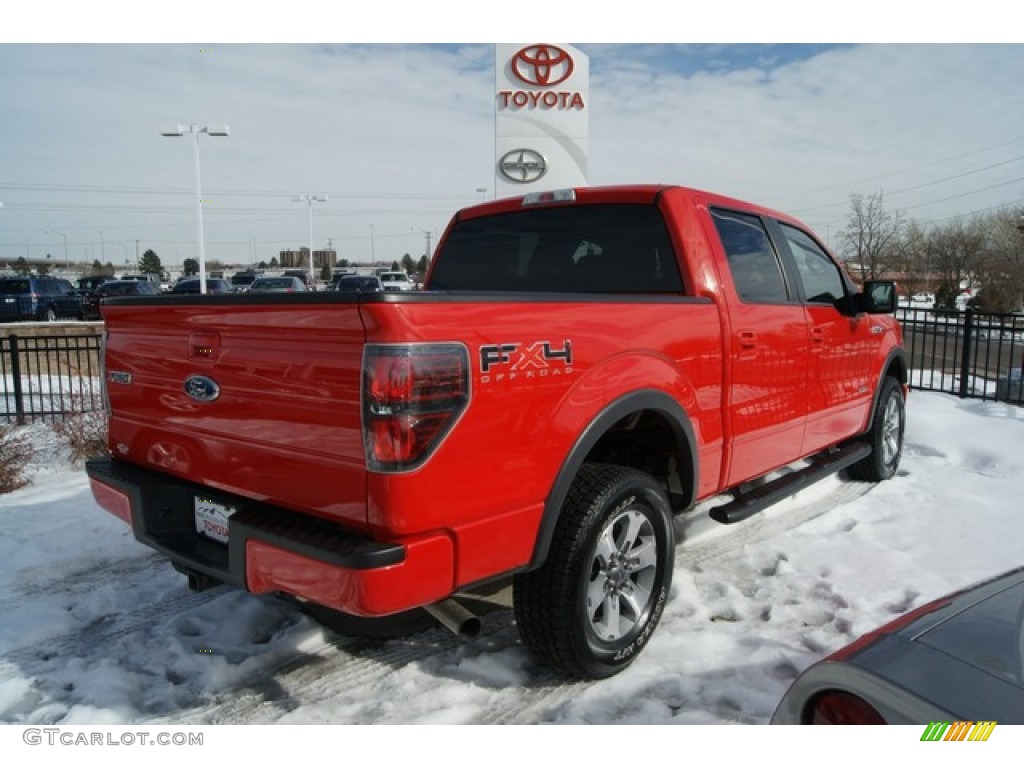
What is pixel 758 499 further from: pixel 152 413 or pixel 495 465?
pixel 152 413

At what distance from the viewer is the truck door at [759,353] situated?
143 inches

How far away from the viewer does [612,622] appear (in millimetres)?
2924

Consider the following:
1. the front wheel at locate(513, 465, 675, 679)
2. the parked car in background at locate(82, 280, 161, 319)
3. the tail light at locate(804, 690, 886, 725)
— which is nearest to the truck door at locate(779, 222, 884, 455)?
the front wheel at locate(513, 465, 675, 679)

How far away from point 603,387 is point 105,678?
2.29m

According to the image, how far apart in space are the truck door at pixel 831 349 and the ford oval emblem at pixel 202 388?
3.30 metres

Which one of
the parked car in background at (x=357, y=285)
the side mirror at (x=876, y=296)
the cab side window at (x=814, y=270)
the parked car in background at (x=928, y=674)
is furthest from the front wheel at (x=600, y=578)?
the side mirror at (x=876, y=296)

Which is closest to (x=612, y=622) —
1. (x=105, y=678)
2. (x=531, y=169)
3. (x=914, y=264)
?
(x=105, y=678)

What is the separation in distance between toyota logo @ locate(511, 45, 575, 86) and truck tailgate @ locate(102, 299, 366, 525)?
12.0 meters

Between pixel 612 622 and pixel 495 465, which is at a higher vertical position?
pixel 495 465

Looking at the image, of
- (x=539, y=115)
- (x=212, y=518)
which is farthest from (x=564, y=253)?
(x=539, y=115)

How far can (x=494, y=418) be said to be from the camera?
2.31m

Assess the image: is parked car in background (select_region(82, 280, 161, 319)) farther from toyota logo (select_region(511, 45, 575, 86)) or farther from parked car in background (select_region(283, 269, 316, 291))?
toyota logo (select_region(511, 45, 575, 86))

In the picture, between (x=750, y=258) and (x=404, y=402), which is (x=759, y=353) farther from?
(x=404, y=402)
